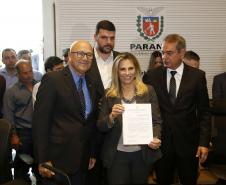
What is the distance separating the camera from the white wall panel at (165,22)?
5.76 metres

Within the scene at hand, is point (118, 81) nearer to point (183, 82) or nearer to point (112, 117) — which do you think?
point (112, 117)

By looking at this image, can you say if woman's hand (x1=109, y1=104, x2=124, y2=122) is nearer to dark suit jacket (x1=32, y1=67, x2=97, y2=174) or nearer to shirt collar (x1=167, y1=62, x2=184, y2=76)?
dark suit jacket (x1=32, y1=67, x2=97, y2=174)

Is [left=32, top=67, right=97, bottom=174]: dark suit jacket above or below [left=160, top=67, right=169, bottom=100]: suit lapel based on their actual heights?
below

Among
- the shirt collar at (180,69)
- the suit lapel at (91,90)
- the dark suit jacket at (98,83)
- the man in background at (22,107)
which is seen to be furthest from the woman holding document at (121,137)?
the man in background at (22,107)

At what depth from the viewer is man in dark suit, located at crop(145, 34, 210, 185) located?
322 centimetres

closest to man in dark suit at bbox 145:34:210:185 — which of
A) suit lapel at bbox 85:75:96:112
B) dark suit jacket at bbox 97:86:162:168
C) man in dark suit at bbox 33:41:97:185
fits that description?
dark suit jacket at bbox 97:86:162:168

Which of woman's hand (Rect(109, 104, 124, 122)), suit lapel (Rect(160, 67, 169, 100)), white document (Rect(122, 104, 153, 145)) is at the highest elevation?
suit lapel (Rect(160, 67, 169, 100))

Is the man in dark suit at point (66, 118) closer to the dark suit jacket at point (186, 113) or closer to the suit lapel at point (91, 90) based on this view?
the suit lapel at point (91, 90)

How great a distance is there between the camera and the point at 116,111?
2.72 meters

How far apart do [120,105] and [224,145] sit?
5.55ft

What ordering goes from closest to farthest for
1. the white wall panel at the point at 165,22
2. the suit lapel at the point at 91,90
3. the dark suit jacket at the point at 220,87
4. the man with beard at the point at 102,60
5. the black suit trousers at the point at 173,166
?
the suit lapel at the point at 91,90 < the black suit trousers at the point at 173,166 < the man with beard at the point at 102,60 < the dark suit jacket at the point at 220,87 < the white wall panel at the point at 165,22

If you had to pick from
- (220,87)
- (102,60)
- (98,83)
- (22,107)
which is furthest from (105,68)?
(220,87)

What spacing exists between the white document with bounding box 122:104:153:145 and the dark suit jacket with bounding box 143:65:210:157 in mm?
445

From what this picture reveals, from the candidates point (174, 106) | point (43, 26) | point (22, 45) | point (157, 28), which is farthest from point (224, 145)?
point (22, 45)
